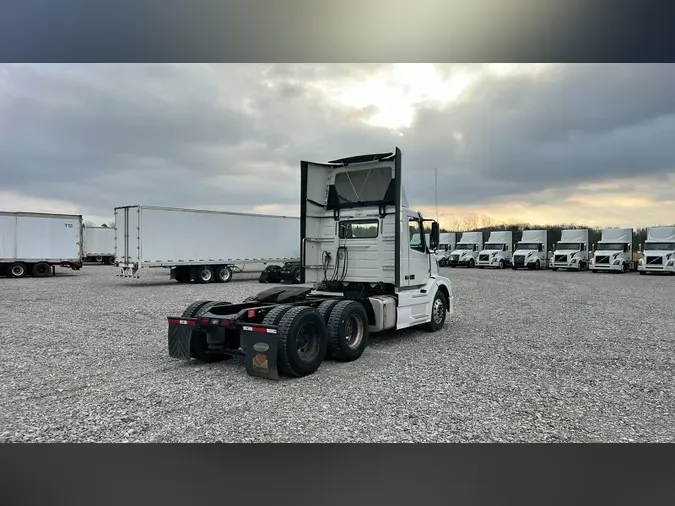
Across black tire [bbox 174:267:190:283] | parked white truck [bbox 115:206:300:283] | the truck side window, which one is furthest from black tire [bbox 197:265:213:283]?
the truck side window

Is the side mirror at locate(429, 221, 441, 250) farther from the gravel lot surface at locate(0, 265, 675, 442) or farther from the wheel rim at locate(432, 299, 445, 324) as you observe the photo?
the gravel lot surface at locate(0, 265, 675, 442)

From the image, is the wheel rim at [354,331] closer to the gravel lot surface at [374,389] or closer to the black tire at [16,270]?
the gravel lot surface at [374,389]

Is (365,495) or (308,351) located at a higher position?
(308,351)

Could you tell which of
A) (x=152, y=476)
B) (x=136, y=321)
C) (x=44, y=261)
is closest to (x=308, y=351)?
(x=152, y=476)

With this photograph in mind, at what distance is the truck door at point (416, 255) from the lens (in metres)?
8.77

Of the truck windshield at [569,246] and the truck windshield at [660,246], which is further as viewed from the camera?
the truck windshield at [569,246]

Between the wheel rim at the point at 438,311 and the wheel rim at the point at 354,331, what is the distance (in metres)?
2.63

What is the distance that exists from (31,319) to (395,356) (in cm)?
908

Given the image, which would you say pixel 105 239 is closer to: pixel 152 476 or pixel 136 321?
pixel 136 321

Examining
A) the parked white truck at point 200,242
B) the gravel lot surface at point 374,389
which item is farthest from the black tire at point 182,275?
the gravel lot surface at point 374,389

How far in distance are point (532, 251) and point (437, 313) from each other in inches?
1069

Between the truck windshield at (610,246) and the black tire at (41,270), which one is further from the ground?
the truck windshield at (610,246)

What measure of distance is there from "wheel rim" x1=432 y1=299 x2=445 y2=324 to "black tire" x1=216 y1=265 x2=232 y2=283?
14875 millimetres

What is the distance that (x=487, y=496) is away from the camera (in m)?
3.47
